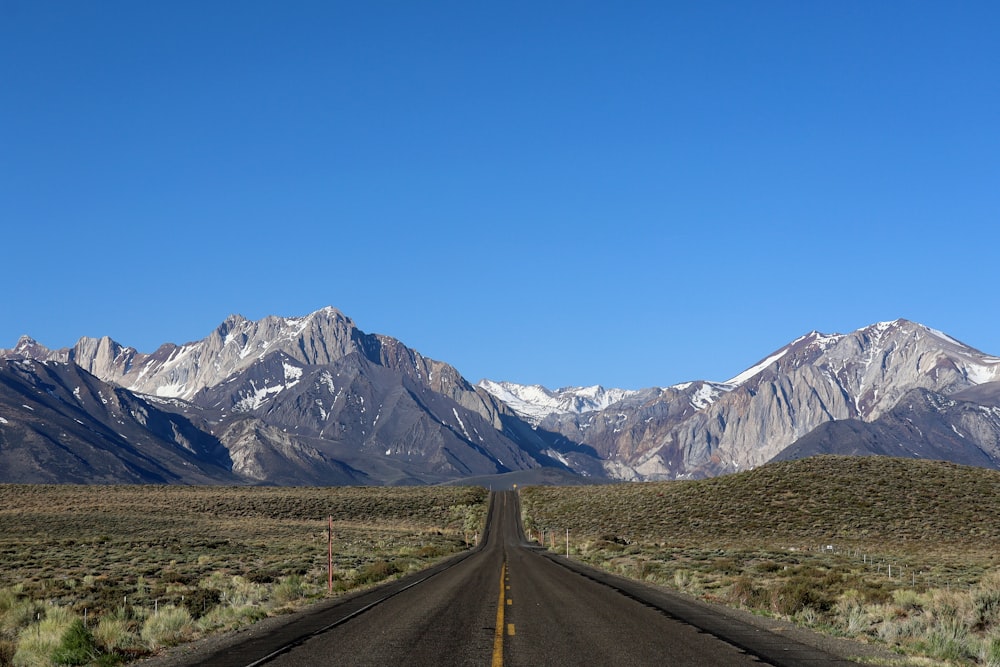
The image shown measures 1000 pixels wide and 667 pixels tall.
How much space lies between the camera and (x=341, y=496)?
467ft

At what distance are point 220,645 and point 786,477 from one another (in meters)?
90.9

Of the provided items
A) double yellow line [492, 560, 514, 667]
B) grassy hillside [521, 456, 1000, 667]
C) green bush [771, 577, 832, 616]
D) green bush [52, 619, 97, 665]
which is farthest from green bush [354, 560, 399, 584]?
green bush [52, 619, 97, 665]

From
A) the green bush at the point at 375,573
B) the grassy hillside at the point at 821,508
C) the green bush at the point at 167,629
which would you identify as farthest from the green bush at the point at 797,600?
the grassy hillside at the point at 821,508

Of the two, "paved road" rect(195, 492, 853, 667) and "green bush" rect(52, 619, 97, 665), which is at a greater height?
"paved road" rect(195, 492, 853, 667)

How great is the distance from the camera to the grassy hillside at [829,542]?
21.0 meters

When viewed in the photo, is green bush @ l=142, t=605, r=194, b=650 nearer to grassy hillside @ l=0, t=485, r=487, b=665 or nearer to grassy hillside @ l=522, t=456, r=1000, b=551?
grassy hillside @ l=0, t=485, r=487, b=665

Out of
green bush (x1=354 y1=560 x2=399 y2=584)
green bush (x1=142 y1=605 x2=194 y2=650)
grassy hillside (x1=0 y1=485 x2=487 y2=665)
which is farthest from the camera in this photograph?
green bush (x1=354 y1=560 x2=399 y2=584)

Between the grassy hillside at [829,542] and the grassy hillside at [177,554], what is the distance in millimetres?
13086

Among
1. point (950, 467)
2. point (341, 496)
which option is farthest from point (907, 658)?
point (341, 496)

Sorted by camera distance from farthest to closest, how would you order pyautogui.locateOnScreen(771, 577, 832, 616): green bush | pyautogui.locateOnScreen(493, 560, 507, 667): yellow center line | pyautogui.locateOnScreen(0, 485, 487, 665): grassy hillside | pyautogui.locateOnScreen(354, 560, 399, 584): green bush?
pyautogui.locateOnScreen(354, 560, 399, 584): green bush → pyautogui.locateOnScreen(771, 577, 832, 616): green bush → pyautogui.locateOnScreen(0, 485, 487, 665): grassy hillside → pyautogui.locateOnScreen(493, 560, 507, 667): yellow center line

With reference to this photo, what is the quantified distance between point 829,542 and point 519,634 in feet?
194

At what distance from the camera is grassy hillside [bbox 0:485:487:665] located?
845 inches

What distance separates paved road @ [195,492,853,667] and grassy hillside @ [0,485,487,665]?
2987mm

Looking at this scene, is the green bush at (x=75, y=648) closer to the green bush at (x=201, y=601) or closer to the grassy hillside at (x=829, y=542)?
the green bush at (x=201, y=601)
